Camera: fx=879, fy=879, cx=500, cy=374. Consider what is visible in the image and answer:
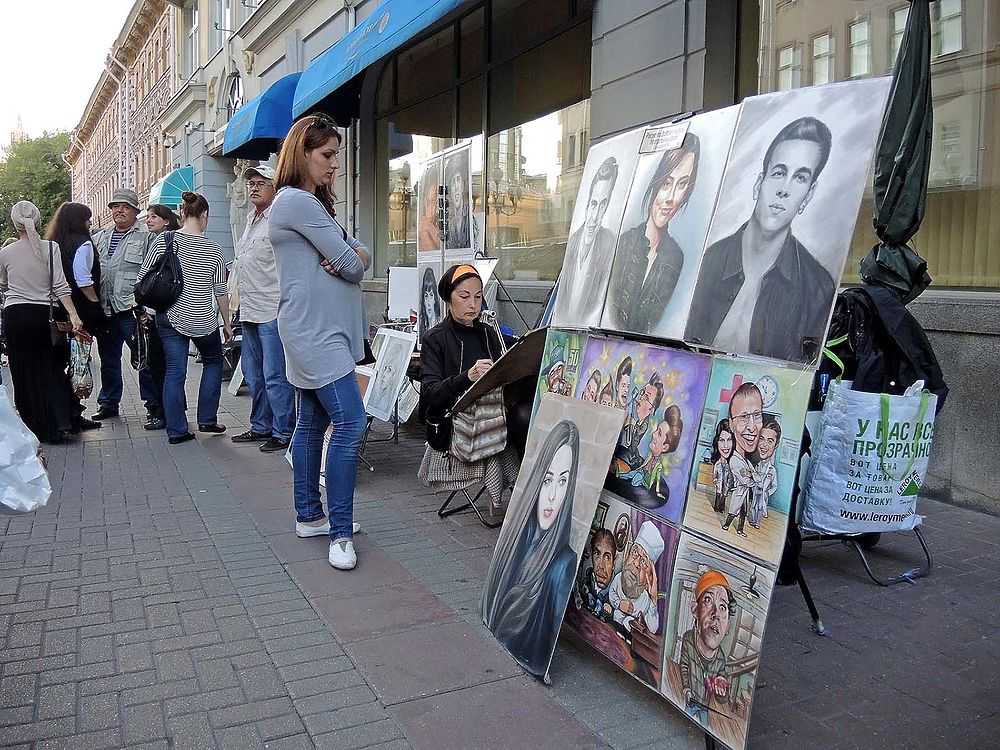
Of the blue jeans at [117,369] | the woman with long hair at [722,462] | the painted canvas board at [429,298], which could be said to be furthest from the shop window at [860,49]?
the blue jeans at [117,369]

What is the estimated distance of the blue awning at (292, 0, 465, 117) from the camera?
8148 millimetres

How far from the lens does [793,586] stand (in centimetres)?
384

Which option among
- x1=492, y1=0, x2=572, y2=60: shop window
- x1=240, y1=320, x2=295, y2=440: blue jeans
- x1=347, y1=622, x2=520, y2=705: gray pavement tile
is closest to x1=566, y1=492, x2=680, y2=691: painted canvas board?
x1=347, y1=622, x2=520, y2=705: gray pavement tile

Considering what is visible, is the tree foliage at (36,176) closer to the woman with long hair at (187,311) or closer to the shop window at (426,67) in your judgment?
the shop window at (426,67)

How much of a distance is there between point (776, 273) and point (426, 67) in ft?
36.7

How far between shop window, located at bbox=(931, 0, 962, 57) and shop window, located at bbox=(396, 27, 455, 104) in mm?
7191

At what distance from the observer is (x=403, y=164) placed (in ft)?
44.5

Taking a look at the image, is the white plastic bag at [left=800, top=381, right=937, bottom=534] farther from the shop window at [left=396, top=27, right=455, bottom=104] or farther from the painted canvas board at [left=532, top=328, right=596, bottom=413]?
the shop window at [left=396, top=27, right=455, bottom=104]

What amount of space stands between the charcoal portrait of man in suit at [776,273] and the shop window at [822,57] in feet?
14.8

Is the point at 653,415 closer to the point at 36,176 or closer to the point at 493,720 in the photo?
the point at 493,720

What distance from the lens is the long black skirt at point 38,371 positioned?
693cm

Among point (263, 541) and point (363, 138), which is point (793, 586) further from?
point (363, 138)

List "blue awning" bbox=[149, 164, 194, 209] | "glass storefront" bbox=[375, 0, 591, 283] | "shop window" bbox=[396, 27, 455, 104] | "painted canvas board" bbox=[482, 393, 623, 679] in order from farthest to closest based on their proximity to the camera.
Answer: "blue awning" bbox=[149, 164, 194, 209]
"shop window" bbox=[396, 27, 455, 104]
"glass storefront" bbox=[375, 0, 591, 283]
"painted canvas board" bbox=[482, 393, 623, 679]

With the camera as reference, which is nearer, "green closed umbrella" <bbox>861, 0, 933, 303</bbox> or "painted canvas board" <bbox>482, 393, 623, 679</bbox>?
"painted canvas board" <bbox>482, 393, 623, 679</bbox>
